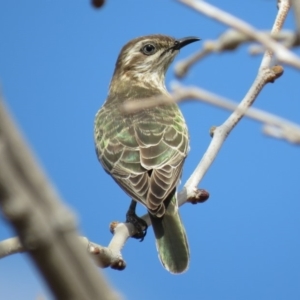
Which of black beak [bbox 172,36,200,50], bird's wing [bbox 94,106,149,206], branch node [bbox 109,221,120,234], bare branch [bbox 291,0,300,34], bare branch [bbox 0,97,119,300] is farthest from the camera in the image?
black beak [bbox 172,36,200,50]

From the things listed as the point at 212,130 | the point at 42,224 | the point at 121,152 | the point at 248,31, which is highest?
the point at 121,152

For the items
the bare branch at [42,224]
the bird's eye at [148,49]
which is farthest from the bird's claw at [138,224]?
the bare branch at [42,224]

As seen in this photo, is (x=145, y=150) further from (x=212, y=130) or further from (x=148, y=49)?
(x=148, y=49)

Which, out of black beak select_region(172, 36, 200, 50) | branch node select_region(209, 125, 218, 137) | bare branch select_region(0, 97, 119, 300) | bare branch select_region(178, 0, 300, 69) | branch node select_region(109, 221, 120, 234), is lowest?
bare branch select_region(0, 97, 119, 300)

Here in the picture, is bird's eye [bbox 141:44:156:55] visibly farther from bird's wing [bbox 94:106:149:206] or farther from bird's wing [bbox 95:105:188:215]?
bird's wing [bbox 95:105:188:215]

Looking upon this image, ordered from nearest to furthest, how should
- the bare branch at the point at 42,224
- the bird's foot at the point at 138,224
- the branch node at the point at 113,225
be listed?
the bare branch at the point at 42,224 → the branch node at the point at 113,225 → the bird's foot at the point at 138,224

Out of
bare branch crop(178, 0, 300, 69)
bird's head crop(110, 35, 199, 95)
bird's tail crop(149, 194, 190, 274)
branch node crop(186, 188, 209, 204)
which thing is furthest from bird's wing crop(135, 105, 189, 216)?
bare branch crop(178, 0, 300, 69)

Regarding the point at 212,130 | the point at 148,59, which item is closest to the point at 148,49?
the point at 148,59

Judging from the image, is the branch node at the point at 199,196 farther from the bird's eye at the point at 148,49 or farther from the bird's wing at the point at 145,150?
the bird's eye at the point at 148,49
